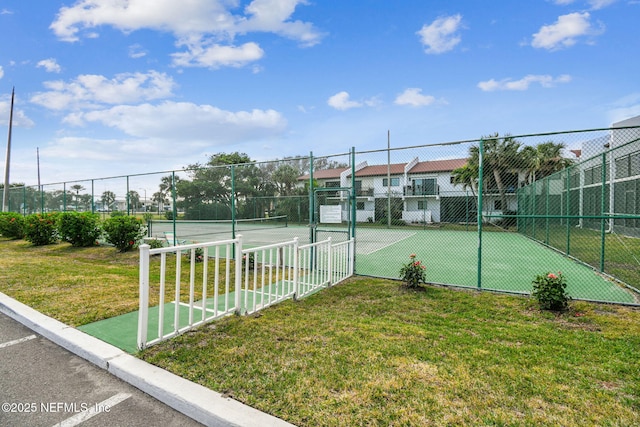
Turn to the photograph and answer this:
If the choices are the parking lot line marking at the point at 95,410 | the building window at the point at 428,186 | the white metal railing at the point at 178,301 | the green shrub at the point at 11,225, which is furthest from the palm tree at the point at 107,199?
the building window at the point at 428,186

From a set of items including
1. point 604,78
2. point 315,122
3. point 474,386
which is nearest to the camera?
point 474,386

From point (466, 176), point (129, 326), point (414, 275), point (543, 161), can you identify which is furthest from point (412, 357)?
point (543, 161)

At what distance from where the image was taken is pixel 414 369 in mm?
2541

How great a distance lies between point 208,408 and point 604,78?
1199 cm

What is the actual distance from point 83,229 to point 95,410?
9.72m

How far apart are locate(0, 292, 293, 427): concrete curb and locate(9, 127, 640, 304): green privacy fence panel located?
4.10m

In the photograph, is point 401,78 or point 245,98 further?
point 245,98

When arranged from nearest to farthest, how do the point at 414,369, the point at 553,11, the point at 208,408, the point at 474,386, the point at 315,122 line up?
1. the point at 208,408
2. the point at 474,386
3. the point at 414,369
4. the point at 553,11
5. the point at 315,122

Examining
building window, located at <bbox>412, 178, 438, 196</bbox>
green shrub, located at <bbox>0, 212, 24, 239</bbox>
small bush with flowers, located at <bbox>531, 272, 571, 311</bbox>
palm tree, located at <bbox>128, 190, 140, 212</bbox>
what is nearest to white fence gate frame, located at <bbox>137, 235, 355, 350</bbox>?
small bush with flowers, located at <bbox>531, 272, 571, 311</bbox>

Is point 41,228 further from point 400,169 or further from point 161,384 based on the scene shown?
point 400,169

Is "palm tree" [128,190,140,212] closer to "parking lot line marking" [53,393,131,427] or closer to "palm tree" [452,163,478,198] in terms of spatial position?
"parking lot line marking" [53,393,131,427]

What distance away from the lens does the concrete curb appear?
197 centimetres

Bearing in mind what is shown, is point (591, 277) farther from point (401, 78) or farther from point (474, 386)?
point (401, 78)

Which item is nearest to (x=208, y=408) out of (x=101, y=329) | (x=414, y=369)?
(x=414, y=369)
